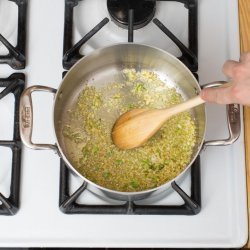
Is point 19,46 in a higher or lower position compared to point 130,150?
higher

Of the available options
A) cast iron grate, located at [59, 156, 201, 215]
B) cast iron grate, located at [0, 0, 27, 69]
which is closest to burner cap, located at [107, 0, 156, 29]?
cast iron grate, located at [0, 0, 27, 69]

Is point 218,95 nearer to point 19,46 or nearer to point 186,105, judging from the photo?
point 186,105

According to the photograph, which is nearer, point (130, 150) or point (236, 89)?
point (236, 89)

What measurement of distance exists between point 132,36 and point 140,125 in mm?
155

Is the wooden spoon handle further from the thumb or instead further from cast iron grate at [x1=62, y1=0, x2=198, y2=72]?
cast iron grate at [x1=62, y1=0, x2=198, y2=72]

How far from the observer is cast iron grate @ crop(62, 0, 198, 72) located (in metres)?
0.80

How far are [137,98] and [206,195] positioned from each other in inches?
7.6

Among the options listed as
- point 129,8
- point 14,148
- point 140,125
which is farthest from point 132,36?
point 14,148

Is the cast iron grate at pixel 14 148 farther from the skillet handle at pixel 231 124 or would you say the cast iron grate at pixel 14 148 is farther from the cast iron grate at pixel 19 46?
the skillet handle at pixel 231 124

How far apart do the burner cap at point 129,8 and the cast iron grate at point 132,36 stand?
1 centimetres

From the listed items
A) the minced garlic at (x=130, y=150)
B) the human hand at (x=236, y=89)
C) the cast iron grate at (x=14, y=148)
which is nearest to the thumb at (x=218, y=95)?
the human hand at (x=236, y=89)

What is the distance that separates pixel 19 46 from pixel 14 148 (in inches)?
6.7

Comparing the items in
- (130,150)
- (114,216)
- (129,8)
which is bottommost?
(114,216)

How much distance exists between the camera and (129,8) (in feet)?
2.65
